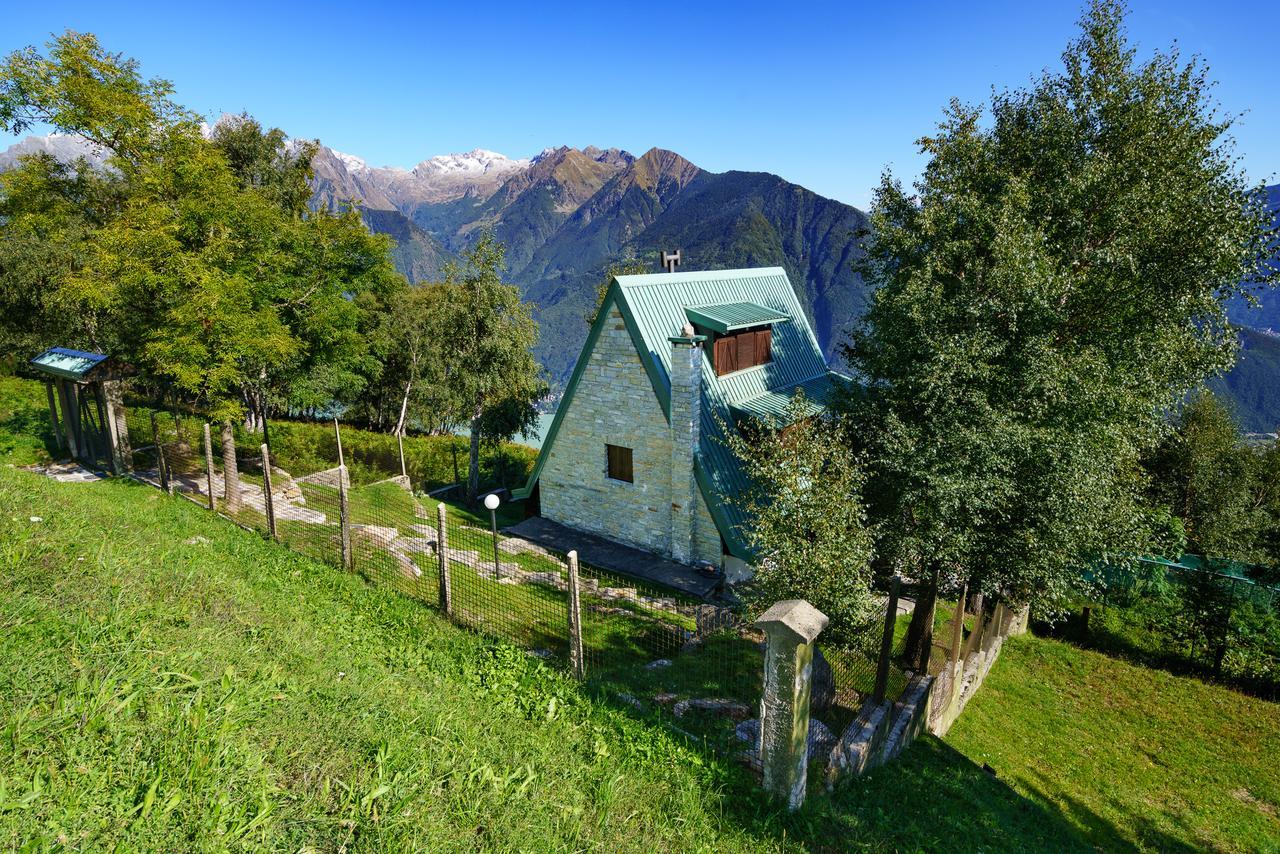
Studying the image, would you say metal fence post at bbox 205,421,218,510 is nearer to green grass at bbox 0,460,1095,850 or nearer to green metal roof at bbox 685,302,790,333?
green grass at bbox 0,460,1095,850

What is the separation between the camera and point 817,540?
31.4 ft

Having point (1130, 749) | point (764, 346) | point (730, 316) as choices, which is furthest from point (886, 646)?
point (764, 346)

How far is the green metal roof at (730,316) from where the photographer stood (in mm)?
16156

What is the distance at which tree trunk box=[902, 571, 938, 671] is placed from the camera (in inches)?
444

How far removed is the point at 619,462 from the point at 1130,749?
12.6 m

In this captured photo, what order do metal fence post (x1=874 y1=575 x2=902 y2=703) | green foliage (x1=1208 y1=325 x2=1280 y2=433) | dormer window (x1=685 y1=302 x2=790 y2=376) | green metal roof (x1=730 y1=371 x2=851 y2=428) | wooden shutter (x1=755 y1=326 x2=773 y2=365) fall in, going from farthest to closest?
1. green foliage (x1=1208 y1=325 x2=1280 y2=433)
2. wooden shutter (x1=755 y1=326 x2=773 y2=365)
3. dormer window (x1=685 y1=302 x2=790 y2=376)
4. green metal roof (x1=730 y1=371 x2=851 y2=428)
5. metal fence post (x1=874 y1=575 x2=902 y2=703)

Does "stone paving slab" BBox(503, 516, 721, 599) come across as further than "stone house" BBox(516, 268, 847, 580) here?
No

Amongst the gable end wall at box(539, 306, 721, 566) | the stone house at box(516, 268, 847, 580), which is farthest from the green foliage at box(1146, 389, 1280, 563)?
the gable end wall at box(539, 306, 721, 566)

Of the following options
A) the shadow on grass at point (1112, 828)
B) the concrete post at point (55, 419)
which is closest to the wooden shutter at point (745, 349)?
the shadow on grass at point (1112, 828)

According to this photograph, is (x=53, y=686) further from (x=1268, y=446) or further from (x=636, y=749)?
(x=1268, y=446)

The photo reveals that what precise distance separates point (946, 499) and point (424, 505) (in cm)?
1619

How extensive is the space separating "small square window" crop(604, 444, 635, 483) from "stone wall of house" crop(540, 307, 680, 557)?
144mm

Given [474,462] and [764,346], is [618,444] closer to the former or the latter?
[764,346]

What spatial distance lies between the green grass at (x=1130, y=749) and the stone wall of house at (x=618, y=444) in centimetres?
844
